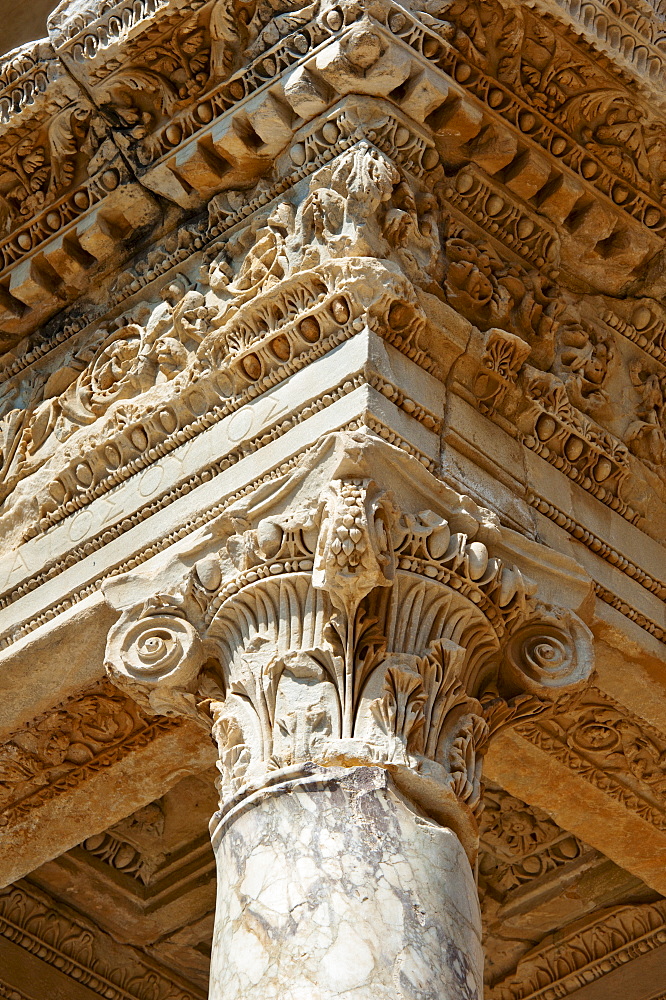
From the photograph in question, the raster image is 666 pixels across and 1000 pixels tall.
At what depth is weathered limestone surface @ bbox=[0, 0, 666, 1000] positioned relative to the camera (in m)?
3.88

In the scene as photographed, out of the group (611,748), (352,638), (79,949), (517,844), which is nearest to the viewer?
(352,638)

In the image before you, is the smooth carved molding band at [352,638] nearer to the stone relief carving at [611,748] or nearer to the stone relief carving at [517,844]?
the stone relief carving at [611,748]

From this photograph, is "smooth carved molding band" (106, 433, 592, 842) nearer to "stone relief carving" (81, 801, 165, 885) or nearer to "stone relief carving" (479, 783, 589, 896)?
"stone relief carving" (479, 783, 589, 896)

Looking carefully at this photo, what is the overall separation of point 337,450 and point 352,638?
1.89ft

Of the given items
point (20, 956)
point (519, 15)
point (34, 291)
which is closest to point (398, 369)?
point (519, 15)

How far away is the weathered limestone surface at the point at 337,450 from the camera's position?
388cm

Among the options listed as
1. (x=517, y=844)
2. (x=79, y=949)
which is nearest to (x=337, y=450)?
(x=517, y=844)

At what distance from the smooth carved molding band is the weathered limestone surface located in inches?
0.4

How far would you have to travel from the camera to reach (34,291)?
6.00 meters

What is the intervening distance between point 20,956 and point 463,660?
378cm

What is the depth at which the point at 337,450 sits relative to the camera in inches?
170

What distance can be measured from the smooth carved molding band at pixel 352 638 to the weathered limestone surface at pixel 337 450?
0.4 inches

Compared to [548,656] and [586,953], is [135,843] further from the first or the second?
[548,656]

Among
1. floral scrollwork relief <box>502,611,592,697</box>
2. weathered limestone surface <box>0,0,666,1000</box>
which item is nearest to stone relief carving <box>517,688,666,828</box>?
weathered limestone surface <box>0,0,666,1000</box>
